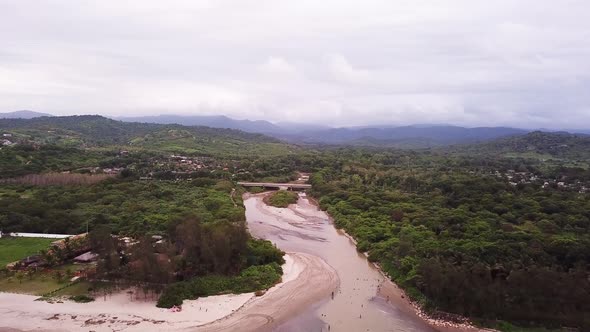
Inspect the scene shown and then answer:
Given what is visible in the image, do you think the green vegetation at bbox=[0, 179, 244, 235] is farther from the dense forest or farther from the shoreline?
the shoreline

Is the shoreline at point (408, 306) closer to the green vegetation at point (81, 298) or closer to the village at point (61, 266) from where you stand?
the village at point (61, 266)

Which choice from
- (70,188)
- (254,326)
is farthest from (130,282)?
(70,188)

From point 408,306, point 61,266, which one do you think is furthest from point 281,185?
point 408,306

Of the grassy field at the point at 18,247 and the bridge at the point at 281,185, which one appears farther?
→ the bridge at the point at 281,185

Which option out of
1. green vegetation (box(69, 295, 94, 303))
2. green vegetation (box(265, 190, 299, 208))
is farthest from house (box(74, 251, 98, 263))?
green vegetation (box(265, 190, 299, 208))

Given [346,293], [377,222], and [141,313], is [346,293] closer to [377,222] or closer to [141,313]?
[141,313]

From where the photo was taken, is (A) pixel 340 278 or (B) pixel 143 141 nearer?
(A) pixel 340 278

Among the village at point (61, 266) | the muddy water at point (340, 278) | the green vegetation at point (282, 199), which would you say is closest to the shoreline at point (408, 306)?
the muddy water at point (340, 278)
